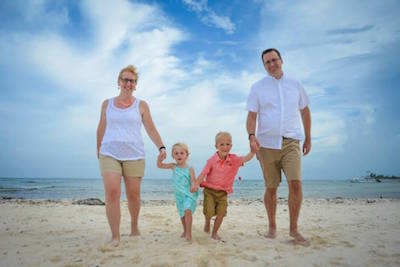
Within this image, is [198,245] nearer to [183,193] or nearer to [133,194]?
[183,193]

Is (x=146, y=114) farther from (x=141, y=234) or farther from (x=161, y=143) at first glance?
(x=141, y=234)

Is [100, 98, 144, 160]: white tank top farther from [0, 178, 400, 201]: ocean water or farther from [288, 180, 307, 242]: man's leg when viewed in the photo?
[0, 178, 400, 201]: ocean water

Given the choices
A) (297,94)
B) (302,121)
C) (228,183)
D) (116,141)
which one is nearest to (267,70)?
(297,94)

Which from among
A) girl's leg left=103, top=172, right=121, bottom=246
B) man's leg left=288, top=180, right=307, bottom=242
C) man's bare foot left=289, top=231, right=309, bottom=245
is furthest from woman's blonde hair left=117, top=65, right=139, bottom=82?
man's bare foot left=289, top=231, right=309, bottom=245

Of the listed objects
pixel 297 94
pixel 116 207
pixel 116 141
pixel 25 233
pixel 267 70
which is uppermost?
pixel 267 70

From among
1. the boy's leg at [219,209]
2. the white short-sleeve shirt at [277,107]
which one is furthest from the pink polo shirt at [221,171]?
the white short-sleeve shirt at [277,107]

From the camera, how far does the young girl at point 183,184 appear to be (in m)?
3.92

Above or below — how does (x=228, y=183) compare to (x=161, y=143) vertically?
below

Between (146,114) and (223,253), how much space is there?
2.15m

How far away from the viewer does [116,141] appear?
3801 mm

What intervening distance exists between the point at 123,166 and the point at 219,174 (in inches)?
52.4

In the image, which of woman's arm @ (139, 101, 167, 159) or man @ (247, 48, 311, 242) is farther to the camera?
woman's arm @ (139, 101, 167, 159)

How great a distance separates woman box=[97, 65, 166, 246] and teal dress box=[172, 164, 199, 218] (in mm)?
349

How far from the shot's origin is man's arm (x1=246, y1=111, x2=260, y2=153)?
3.95m
